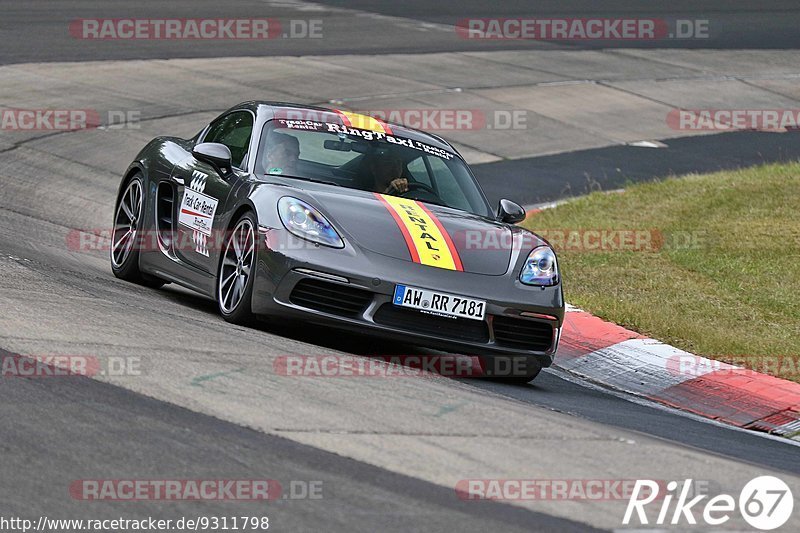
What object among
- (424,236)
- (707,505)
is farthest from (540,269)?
(707,505)

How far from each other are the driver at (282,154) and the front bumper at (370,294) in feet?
2.98

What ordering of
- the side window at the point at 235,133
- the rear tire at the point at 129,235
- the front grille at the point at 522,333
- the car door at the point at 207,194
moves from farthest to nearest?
1. the rear tire at the point at 129,235
2. the side window at the point at 235,133
3. the car door at the point at 207,194
4. the front grille at the point at 522,333

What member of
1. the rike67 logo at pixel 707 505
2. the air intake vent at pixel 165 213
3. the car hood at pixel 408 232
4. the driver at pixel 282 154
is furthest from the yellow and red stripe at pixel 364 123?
the rike67 logo at pixel 707 505

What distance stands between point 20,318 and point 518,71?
16942 mm

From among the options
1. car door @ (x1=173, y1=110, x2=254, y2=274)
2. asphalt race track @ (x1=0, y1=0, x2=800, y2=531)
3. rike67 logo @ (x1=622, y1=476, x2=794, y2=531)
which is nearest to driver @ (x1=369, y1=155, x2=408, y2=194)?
car door @ (x1=173, y1=110, x2=254, y2=274)

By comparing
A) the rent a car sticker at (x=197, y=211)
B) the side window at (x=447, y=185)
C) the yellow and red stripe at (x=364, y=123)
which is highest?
the yellow and red stripe at (x=364, y=123)

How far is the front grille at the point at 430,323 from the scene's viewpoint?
768cm

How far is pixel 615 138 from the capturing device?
19516 mm

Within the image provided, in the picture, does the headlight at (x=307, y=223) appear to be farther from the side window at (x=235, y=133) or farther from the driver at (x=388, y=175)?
the side window at (x=235, y=133)

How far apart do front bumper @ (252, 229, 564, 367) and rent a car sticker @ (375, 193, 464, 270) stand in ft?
0.24

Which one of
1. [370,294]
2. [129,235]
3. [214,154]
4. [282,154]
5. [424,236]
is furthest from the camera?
[129,235]

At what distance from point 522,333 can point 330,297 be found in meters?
1.15

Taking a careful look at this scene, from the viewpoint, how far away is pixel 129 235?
1011 centimetres

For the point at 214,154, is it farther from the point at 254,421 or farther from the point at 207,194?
the point at 254,421
